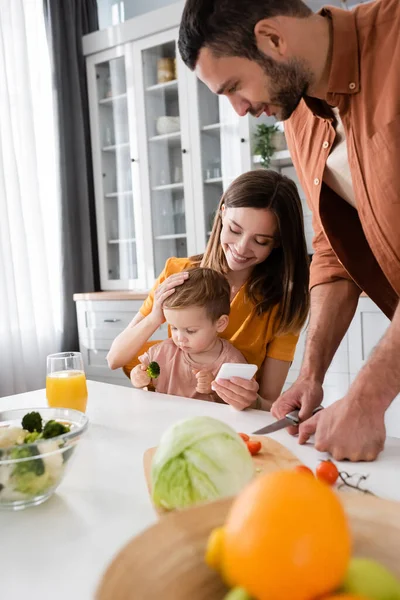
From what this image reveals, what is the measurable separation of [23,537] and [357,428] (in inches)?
21.3

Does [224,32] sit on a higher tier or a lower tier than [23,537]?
higher

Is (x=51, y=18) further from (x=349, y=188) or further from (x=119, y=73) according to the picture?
(x=349, y=188)

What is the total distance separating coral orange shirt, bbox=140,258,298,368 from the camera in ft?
5.87

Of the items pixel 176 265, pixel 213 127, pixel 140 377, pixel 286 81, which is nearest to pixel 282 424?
pixel 140 377

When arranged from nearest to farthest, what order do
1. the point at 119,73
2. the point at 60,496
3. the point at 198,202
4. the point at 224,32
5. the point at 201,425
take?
the point at 201,425, the point at 60,496, the point at 224,32, the point at 198,202, the point at 119,73

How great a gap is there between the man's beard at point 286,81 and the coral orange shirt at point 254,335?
0.72 m

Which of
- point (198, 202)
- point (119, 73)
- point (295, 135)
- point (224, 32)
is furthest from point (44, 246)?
point (224, 32)

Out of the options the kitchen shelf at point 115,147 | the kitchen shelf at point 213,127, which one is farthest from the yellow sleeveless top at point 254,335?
the kitchen shelf at point 115,147

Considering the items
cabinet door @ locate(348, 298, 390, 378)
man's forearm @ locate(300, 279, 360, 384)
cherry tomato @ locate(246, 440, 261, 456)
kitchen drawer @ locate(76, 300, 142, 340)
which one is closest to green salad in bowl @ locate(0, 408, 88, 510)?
cherry tomato @ locate(246, 440, 261, 456)

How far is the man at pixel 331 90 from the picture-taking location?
1012 mm

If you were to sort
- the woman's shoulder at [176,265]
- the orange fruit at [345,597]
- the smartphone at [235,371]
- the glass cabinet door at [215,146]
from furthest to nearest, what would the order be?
the glass cabinet door at [215,146], the woman's shoulder at [176,265], the smartphone at [235,371], the orange fruit at [345,597]

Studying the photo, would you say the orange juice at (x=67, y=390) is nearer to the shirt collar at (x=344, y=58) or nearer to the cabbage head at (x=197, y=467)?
the cabbage head at (x=197, y=467)

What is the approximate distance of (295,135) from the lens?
5.14 feet

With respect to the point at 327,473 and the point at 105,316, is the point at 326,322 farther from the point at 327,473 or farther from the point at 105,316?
the point at 105,316
